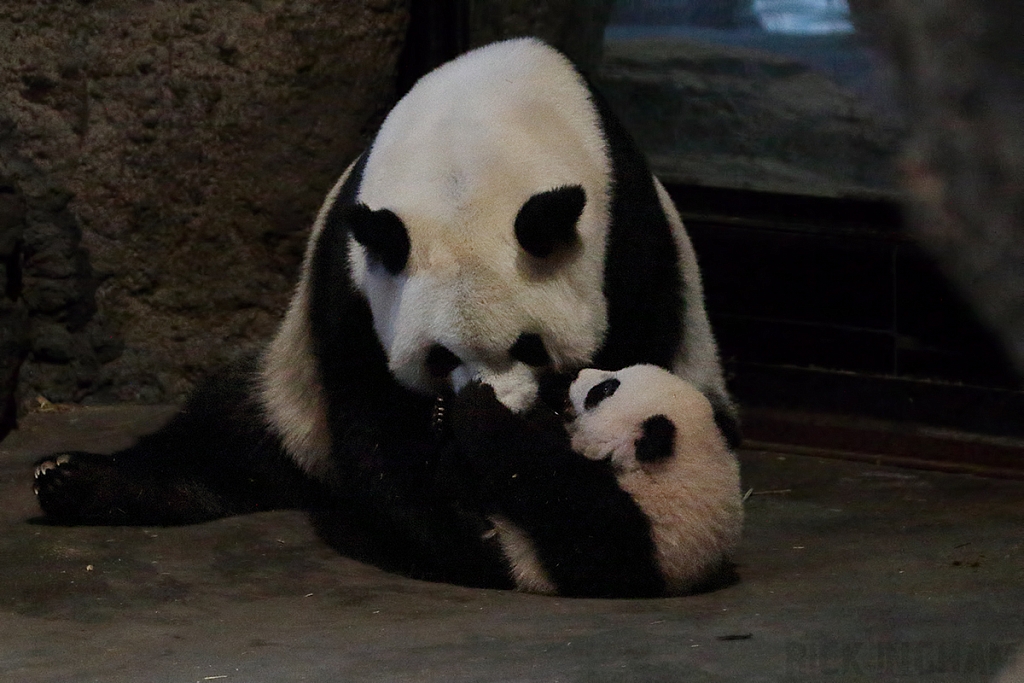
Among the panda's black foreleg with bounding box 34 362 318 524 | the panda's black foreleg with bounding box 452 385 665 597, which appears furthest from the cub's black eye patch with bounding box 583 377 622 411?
the panda's black foreleg with bounding box 34 362 318 524

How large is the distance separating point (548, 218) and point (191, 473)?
181 cm

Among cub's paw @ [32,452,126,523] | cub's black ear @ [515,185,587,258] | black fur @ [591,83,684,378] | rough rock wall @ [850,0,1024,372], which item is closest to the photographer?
rough rock wall @ [850,0,1024,372]

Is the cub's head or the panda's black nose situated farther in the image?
the panda's black nose

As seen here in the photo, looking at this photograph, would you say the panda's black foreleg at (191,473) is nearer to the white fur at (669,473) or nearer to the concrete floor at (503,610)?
the concrete floor at (503,610)

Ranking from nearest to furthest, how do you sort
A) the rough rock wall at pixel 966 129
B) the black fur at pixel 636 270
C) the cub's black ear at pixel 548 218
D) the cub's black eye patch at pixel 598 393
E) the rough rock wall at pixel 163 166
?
the rough rock wall at pixel 966 129
the cub's black ear at pixel 548 218
the cub's black eye patch at pixel 598 393
the black fur at pixel 636 270
the rough rock wall at pixel 163 166

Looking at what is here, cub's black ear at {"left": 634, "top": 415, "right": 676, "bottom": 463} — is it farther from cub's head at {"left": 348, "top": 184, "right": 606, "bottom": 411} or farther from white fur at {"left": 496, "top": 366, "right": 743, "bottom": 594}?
cub's head at {"left": 348, "top": 184, "right": 606, "bottom": 411}

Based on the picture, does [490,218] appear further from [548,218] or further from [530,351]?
[530,351]

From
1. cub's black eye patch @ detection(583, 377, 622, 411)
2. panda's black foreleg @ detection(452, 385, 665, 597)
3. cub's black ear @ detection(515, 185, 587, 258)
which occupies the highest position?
cub's black ear @ detection(515, 185, 587, 258)

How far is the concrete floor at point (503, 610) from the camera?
3178mm

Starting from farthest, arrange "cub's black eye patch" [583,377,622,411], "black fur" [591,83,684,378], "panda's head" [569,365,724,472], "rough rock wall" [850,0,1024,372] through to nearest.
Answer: "black fur" [591,83,684,378]
"cub's black eye patch" [583,377,622,411]
"panda's head" [569,365,724,472]
"rough rock wall" [850,0,1024,372]

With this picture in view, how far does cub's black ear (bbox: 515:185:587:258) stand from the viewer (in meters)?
3.78

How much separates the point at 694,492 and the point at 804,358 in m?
2.60

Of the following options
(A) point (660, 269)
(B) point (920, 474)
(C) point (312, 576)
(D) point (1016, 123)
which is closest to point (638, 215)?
(A) point (660, 269)

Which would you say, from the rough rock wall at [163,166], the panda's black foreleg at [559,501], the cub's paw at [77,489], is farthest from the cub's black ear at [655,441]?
the rough rock wall at [163,166]
